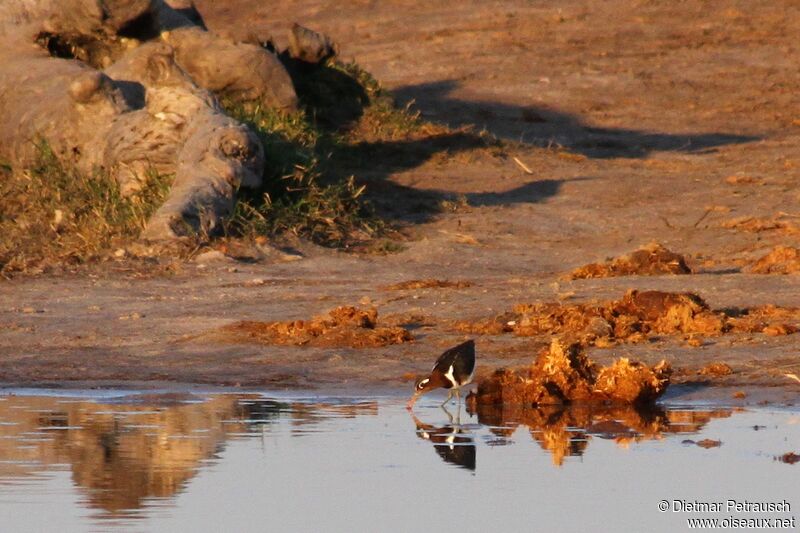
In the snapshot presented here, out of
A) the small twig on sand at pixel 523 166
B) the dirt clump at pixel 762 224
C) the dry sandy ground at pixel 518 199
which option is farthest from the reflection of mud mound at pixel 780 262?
the small twig on sand at pixel 523 166

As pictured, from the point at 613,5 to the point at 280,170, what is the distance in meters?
13.0

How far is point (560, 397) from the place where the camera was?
7.15 metres

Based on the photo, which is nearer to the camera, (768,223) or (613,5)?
(768,223)

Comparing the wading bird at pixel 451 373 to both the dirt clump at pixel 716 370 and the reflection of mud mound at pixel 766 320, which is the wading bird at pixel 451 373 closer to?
the dirt clump at pixel 716 370

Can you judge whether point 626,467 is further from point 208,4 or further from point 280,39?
point 208,4

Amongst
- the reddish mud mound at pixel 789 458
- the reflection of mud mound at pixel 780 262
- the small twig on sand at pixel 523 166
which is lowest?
the reddish mud mound at pixel 789 458

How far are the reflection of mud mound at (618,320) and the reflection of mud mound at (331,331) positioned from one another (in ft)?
1.49

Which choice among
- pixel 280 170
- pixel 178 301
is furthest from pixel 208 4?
pixel 178 301

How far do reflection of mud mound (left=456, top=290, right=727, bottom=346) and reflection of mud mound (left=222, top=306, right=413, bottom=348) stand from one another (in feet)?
1.49

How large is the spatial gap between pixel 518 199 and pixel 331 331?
544 cm

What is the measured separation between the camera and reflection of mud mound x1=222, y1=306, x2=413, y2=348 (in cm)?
848

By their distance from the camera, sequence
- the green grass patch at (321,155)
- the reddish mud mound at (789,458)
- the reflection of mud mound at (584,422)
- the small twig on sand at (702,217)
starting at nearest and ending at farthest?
the reddish mud mound at (789,458) < the reflection of mud mound at (584,422) < the green grass patch at (321,155) < the small twig on sand at (702,217)

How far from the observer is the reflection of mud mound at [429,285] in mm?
10123

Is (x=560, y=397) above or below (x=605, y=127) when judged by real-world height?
below
